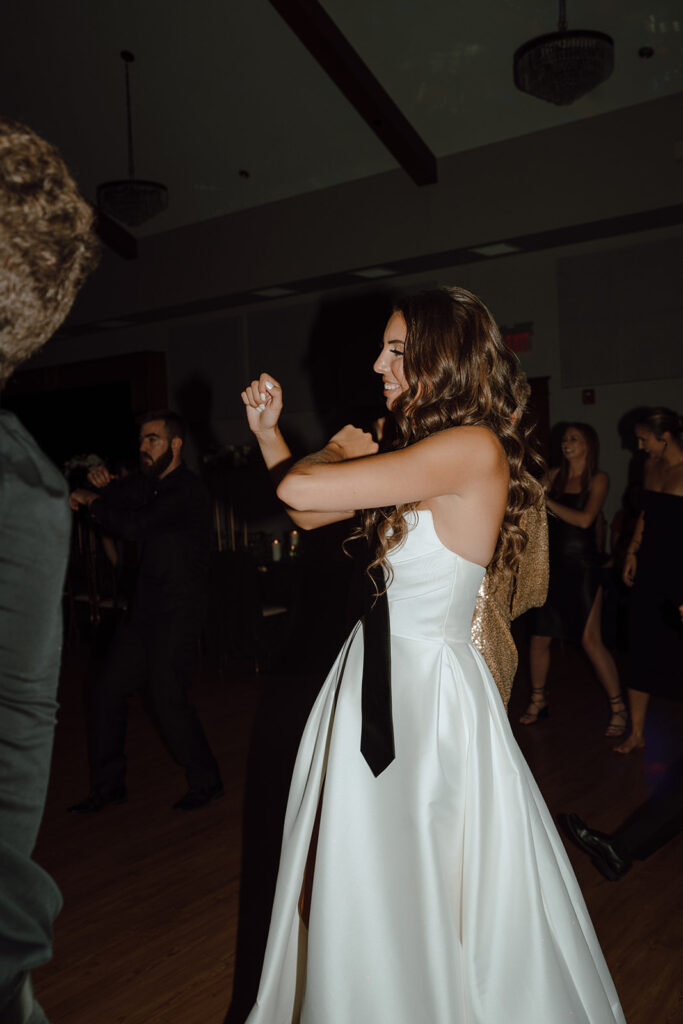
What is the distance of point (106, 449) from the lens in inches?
447

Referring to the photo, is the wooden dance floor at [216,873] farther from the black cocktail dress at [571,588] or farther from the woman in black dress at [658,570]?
the black cocktail dress at [571,588]

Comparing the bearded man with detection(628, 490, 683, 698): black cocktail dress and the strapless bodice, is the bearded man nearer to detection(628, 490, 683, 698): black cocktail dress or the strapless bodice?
the strapless bodice

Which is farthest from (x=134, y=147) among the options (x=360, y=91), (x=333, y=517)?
(x=333, y=517)

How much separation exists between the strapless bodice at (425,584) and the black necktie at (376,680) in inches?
1.4

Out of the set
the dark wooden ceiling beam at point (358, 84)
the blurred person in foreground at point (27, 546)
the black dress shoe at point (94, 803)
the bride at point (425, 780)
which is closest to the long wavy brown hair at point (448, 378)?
the bride at point (425, 780)

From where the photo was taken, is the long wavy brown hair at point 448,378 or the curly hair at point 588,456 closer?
the long wavy brown hair at point 448,378

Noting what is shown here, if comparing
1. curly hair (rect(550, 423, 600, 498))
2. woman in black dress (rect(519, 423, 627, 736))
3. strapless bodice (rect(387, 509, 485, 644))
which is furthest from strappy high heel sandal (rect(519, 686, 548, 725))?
strapless bodice (rect(387, 509, 485, 644))

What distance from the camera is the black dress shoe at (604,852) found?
8.55 ft

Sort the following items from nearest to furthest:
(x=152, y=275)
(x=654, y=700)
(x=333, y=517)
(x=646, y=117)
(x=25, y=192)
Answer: (x=25, y=192) < (x=333, y=517) < (x=654, y=700) < (x=646, y=117) < (x=152, y=275)

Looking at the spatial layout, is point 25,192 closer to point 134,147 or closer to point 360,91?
point 360,91

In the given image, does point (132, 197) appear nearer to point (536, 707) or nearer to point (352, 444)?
point (536, 707)

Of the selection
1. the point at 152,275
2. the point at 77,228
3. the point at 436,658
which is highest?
the point at 152,275

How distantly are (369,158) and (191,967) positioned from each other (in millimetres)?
7044

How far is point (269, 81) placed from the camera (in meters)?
6.96
